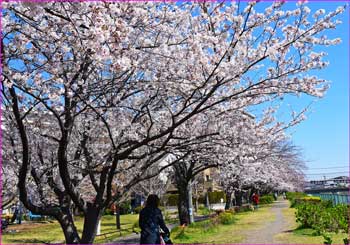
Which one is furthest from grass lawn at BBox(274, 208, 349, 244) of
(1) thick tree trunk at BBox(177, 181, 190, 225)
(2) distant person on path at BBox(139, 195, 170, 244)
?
(2) distant person on path at BBox(139, 195, 170, 244)

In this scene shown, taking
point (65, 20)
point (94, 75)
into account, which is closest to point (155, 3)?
point (65, 20)

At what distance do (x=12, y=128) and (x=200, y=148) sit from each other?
330cm

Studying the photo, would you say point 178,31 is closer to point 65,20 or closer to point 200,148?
point 65,20

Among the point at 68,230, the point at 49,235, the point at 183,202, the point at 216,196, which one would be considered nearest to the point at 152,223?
the point at 68,230

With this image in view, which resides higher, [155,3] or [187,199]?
[155,3]

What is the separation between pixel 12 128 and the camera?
22.8 ft

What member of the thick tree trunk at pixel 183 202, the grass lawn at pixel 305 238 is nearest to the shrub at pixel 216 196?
the thick tree trunk at pixel 183 202

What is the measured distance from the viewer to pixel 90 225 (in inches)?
269

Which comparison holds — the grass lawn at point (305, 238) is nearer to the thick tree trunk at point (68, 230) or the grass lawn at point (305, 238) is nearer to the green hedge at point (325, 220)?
the green hedge at point (325, 220)

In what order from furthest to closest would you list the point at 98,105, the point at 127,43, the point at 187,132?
the point at 187,132
the point at 98,105
the point at 127,43

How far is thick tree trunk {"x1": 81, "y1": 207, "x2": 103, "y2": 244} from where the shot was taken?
6.79 m

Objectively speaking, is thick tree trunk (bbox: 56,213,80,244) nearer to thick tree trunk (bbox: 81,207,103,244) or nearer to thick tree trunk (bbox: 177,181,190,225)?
thick tree trunk (bbox: 81,207,103,244)

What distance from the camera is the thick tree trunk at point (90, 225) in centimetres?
679

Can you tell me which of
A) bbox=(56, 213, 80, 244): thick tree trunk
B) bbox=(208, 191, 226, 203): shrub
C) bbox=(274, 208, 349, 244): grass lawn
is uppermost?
bbox=(208, 191, 226, 203): shrub
